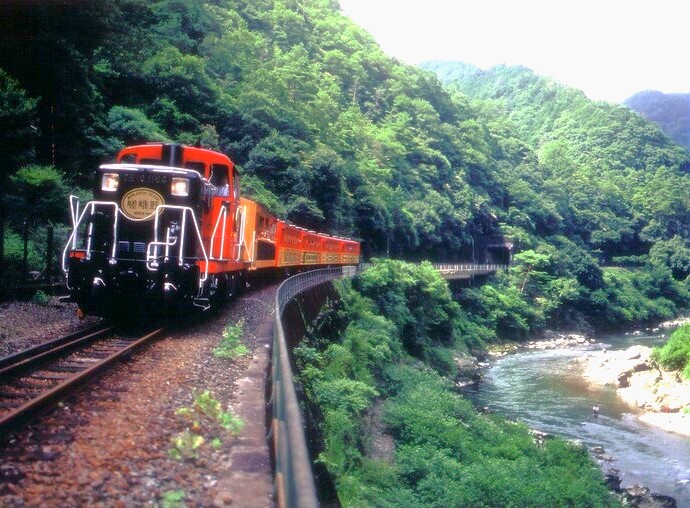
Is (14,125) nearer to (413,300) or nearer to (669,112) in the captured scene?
(413,300)

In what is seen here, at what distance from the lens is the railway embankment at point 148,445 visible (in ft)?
15.7

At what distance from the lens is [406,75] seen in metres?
88.3

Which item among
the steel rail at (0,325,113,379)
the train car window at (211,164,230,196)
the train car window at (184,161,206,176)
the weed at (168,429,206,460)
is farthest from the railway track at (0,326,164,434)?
the train car window at (184,161,206,176)

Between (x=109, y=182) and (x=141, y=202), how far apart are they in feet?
2.54

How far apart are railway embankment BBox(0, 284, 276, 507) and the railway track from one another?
0.16 meters

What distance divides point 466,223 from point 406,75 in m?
30.4

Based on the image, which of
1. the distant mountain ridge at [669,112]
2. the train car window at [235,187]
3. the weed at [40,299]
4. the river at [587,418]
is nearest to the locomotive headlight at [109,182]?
the train car window at [235,187]

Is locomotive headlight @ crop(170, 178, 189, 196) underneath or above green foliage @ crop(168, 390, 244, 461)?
above

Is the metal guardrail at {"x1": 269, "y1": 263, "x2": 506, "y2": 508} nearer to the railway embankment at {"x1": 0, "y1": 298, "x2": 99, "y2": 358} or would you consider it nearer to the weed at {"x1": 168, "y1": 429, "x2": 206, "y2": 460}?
the weed at {"x1": 168, "y1": 429, "x2": 206, "y2": 460}

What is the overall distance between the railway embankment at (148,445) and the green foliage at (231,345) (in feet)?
3.09

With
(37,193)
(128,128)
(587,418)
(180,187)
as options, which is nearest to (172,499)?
(180,187)

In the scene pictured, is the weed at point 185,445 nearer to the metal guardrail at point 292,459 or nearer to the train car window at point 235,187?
the metal guardrail at point 292,459

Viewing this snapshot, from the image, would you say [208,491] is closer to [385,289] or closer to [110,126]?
[110,126]

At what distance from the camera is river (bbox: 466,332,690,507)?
73.4 ft
